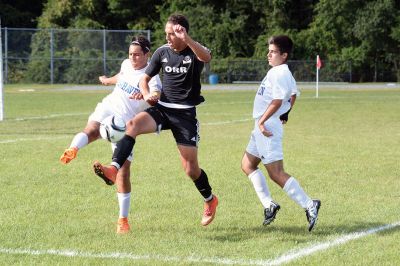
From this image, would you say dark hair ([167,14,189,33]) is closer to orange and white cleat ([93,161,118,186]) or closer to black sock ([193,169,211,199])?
orange and white cleat ([93,161,118,186])

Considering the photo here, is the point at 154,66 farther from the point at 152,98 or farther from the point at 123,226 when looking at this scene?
the point at 123,226

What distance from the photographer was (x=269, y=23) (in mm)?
67375

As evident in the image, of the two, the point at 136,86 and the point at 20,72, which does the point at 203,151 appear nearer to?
the point at 136,86

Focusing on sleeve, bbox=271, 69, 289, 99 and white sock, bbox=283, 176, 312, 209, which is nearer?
sleeve, bbox=271, 69, 289, 99

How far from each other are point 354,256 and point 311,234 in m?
0.97

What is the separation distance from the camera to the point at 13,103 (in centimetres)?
3100

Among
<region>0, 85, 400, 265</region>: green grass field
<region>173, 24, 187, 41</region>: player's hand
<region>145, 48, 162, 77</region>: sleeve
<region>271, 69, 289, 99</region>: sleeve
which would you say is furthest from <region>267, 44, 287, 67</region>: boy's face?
<region>0, 85, 400, 265</region>: green grass field

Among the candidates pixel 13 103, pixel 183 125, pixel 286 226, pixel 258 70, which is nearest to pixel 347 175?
pixel 286 226

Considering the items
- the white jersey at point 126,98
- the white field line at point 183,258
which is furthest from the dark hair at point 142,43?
the white field line at point 183,258

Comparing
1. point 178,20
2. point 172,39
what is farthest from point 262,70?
point 178,20

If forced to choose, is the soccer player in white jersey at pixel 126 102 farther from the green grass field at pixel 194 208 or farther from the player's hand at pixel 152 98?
the green grass field at pixel 194 208

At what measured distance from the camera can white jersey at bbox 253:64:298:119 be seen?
741 centimetres

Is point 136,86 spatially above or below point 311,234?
above

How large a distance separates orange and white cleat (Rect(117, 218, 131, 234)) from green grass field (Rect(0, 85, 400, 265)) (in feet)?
0.30
